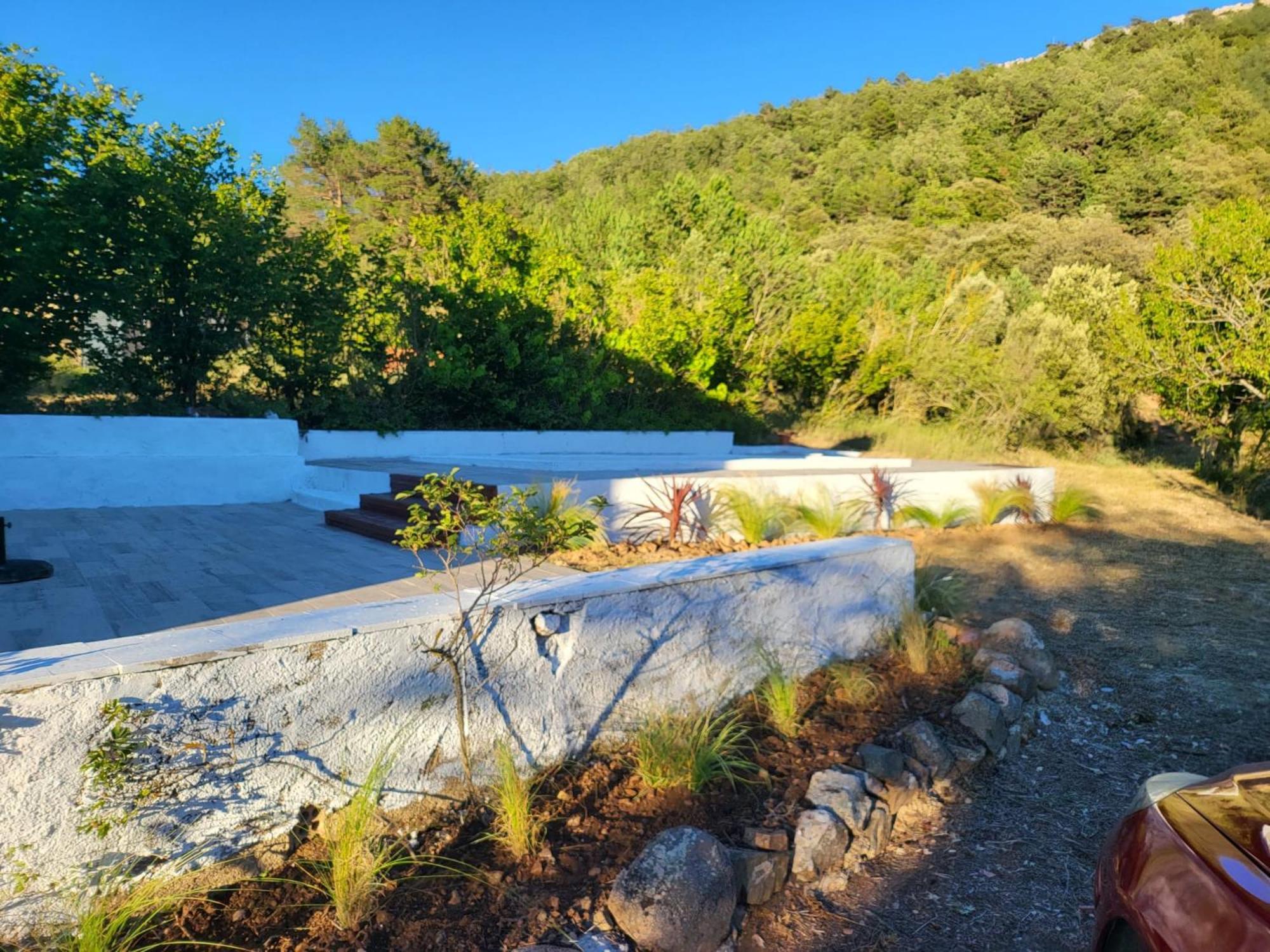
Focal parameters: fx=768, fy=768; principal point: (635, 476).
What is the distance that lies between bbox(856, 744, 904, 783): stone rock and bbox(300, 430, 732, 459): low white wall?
7.51 meters

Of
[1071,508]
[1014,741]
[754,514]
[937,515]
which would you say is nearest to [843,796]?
[1014,741]

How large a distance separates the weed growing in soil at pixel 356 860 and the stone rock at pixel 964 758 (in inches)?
102

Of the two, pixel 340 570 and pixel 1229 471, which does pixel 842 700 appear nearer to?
pixel 340 570

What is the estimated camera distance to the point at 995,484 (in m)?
9.51

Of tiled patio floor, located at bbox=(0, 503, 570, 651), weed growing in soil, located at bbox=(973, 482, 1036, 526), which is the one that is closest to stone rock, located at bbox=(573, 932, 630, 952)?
tiled patio floor, located at bbox=(0, 503, 570, 651)

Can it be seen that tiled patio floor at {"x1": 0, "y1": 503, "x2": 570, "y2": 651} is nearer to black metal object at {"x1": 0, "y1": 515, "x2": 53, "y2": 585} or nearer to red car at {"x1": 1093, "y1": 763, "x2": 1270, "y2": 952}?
black metal object at {"x1": 0, "y1": 515, "x2": 53, "y2": 585}

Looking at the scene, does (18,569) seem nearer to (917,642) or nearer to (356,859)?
(356,859)

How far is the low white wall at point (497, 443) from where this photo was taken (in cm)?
951

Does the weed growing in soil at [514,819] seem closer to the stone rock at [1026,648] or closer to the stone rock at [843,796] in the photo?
the stone rock at [843,796]

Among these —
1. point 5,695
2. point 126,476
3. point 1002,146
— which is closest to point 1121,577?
point 5,695

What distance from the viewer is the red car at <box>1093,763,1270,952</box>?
1444mm

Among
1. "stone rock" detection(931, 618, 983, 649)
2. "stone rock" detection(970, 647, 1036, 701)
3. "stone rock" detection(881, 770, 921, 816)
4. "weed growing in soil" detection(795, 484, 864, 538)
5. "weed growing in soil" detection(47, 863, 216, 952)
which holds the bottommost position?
"stone rock" detection(881, 770, 921, 816)

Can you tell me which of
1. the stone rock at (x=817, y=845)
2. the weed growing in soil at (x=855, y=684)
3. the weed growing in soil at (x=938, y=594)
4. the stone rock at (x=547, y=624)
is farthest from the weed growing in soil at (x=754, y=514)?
the stone rock at (x=817, y=845)

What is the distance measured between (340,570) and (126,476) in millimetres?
4524
